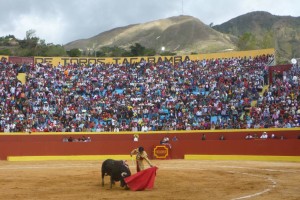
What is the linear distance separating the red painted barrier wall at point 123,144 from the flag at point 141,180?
44.7ft

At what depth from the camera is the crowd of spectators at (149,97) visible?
29.5m

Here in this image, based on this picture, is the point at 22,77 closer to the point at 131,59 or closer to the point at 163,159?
the point at 131,59

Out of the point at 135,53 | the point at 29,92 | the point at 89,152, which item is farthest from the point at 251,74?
the point at 135,53

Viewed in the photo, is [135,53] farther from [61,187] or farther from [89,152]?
[61,187]

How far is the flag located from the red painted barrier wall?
1361 centimetres

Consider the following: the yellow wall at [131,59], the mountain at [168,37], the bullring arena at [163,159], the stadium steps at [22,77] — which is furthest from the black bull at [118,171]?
the mountain at [168,37]

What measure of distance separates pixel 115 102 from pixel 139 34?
466ft

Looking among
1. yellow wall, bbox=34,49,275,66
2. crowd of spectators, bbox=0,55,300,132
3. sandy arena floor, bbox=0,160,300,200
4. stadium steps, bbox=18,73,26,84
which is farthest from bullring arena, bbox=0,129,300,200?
yellow wall, bbox=34,49,275,66

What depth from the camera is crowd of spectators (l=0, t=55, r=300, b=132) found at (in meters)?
29.5

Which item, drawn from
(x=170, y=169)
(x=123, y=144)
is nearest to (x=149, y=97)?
(x=123, y=144)

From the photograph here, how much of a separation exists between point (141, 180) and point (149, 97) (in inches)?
799

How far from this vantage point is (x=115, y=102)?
3328 cm

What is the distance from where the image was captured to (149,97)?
110 ft

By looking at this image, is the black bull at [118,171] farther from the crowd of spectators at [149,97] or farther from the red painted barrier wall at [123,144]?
the crowd of spectators at [149,97]
